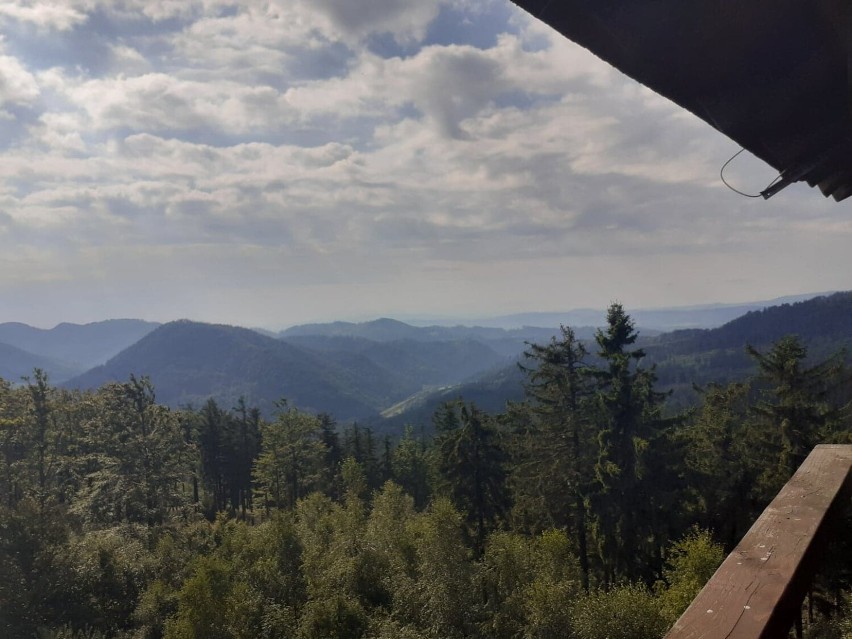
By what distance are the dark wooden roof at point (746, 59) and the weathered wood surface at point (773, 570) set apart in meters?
1.46

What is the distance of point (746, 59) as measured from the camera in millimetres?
1763

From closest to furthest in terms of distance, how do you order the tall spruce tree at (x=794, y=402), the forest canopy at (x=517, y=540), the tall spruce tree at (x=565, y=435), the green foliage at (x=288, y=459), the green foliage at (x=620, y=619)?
the green foliage at (x=620, y=619) < the forest canopy at (x=517, y=540) < the tall spruce tree at (x=794, y=402) < the tall spruce tree at (x=565, y=435) < the green foliage at (x=288, y=459)

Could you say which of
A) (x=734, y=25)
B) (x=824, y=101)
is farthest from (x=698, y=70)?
(x=824, y=101)

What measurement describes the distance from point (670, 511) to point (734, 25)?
3019 centimetres

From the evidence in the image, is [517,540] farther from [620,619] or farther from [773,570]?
A: [773,570]

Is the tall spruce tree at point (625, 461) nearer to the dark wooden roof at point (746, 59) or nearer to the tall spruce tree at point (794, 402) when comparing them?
the tall spruce tree at point (794, 402)

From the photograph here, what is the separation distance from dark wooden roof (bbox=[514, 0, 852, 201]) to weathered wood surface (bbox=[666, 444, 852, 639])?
4.78 ft

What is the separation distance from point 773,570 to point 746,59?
1.77 metres

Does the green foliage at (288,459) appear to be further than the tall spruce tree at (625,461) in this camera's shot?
Yes

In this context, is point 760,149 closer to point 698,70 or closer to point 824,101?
point 824,101

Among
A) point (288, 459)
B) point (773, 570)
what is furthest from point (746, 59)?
point (288, 459)

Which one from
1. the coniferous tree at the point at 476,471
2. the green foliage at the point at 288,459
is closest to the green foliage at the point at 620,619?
the coniferous tree at the point at 476,471

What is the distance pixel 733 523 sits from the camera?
27750mm

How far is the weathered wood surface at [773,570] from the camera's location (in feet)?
4.91
